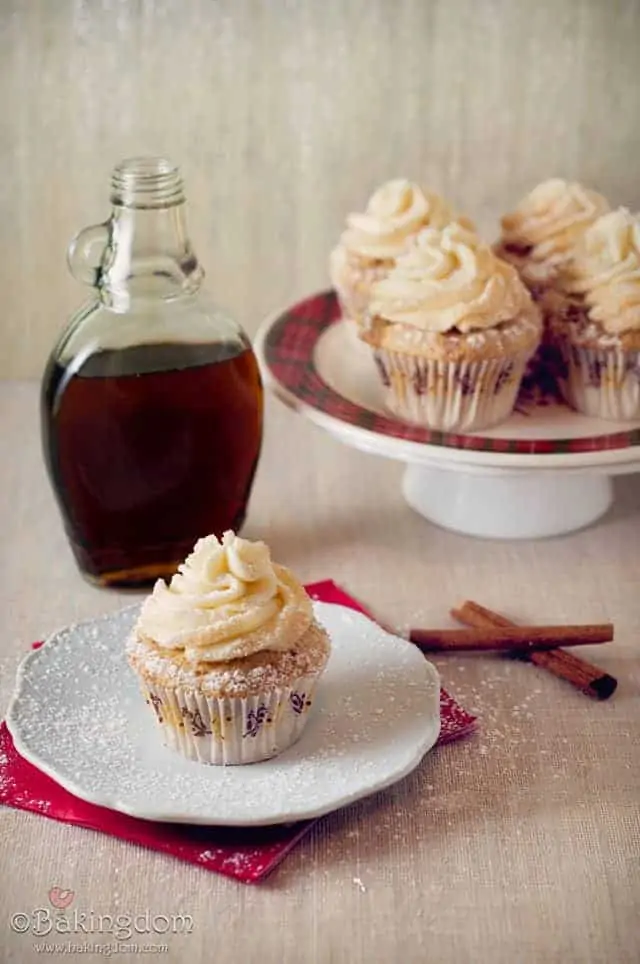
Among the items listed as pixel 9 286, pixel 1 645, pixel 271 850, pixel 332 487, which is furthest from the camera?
pixel 9 286

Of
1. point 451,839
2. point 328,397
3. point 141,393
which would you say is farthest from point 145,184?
point 451,839

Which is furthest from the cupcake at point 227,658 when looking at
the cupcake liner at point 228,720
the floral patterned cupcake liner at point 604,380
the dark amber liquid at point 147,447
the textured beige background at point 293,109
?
the textured beige background at point 293,109

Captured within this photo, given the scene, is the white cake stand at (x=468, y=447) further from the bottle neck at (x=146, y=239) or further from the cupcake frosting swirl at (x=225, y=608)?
the cupcake frosting swirl at (x=225, y=608)

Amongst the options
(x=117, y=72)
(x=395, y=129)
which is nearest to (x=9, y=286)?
(x=117, y=72)

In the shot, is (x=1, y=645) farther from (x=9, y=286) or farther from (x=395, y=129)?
(x=395, y=129)

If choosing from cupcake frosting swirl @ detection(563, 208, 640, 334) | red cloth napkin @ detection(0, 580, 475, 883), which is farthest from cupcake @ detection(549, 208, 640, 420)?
red cloth napkin @ detection(0, 580, 475, 883)

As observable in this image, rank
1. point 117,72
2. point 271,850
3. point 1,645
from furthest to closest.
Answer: point 117,72 → point 1,645 → point 271,850

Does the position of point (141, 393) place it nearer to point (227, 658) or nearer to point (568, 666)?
point (227, 658)
